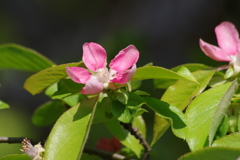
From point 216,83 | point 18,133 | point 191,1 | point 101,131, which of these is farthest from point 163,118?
point 191,1

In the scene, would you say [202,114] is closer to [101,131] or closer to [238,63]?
[238,63]

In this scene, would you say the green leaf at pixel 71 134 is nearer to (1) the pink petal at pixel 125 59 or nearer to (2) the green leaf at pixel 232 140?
(1) the pink petal at pixel 125 59

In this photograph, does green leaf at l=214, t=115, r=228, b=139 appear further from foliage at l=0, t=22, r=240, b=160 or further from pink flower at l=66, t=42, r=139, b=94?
pink flower at l=66, t=42, r=139, b=94

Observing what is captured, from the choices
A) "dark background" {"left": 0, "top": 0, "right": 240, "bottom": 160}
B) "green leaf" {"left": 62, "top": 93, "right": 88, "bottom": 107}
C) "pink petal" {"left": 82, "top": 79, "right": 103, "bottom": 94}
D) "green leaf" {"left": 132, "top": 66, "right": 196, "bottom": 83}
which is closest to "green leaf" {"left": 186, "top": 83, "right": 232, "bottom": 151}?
"green leaf" {"left": 132, "top": 66, "right": 196, "bottom": 83}

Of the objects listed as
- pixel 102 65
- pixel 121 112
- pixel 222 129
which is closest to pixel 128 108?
pixel 121 112

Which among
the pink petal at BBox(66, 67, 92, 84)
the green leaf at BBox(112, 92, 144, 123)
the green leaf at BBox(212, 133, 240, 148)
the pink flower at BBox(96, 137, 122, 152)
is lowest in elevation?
the pink flower at BBox(96, 137, 122, 152)

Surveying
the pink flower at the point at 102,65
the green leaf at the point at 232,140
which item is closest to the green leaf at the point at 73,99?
the pink flower at the point at 102,65
